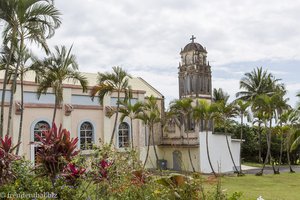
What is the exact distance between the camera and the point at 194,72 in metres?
31.5

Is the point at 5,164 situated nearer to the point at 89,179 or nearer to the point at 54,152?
the point at 54,152

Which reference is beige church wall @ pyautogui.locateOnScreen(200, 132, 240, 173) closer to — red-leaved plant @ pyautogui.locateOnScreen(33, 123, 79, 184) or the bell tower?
the bell tower

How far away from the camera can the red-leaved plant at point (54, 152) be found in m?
5.70

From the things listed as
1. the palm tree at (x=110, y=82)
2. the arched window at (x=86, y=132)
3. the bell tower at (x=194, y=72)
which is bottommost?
the arched window at (x=86, y=132)

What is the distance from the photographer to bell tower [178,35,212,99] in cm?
3166

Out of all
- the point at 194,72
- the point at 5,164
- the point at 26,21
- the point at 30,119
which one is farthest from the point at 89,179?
the point at 194,72

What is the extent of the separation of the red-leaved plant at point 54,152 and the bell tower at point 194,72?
26386mm

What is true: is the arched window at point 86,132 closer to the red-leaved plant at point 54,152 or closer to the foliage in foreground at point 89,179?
the foliage in foreground at point 89,179

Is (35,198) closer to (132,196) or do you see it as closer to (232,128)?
(132,196)

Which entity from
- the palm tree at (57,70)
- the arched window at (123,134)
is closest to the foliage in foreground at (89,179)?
the palm tree at (57,70)

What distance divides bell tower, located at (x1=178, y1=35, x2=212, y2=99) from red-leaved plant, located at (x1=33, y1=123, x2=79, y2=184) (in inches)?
1039

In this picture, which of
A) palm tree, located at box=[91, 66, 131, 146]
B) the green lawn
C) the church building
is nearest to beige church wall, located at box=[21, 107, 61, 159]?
palm tree, located at box=[91, 66, 131, 146]

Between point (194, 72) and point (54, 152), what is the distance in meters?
26.6

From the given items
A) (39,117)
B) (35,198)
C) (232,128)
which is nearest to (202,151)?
(39,117)
